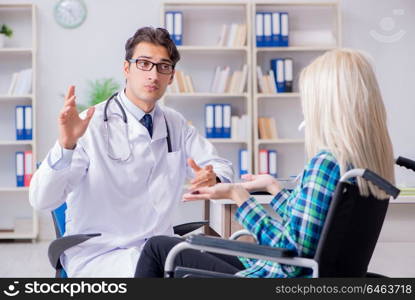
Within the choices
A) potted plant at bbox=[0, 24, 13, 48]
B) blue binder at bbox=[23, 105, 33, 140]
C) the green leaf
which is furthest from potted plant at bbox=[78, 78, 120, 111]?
potted plant at bbox=[0, 24, 13, 48]

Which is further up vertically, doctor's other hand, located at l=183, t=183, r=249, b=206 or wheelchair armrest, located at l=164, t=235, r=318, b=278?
doctor's other hand, located at l=183, t=183, r=249, b=206

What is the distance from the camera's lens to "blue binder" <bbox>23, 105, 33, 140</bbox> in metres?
5.71

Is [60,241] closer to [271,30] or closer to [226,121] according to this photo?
[226,121]

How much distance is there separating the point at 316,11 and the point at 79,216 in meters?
4.47

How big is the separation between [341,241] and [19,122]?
4.71m

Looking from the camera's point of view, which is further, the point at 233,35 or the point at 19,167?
the point at 233,35

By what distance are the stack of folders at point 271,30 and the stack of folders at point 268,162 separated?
0.99m

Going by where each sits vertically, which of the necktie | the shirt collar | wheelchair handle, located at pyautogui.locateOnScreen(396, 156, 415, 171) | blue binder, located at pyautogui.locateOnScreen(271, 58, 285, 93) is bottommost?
wheelchair handle, located at pyautogui.locateOnScreen(396, 156, 415, 171)

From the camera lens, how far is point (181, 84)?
5.84m

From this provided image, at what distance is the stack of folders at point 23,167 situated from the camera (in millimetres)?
5719

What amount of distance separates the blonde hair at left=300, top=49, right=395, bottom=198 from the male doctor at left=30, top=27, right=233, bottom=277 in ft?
1.70

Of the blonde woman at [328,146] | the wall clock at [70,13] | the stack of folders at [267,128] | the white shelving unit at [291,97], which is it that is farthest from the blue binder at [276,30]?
the blonde woman at [328,146]

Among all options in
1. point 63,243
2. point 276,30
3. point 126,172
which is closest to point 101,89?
point 276,30

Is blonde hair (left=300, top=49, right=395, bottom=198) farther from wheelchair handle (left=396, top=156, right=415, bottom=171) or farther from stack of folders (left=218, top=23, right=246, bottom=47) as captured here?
stack of folders (left=218, top=23, right=246, bottom=47)
